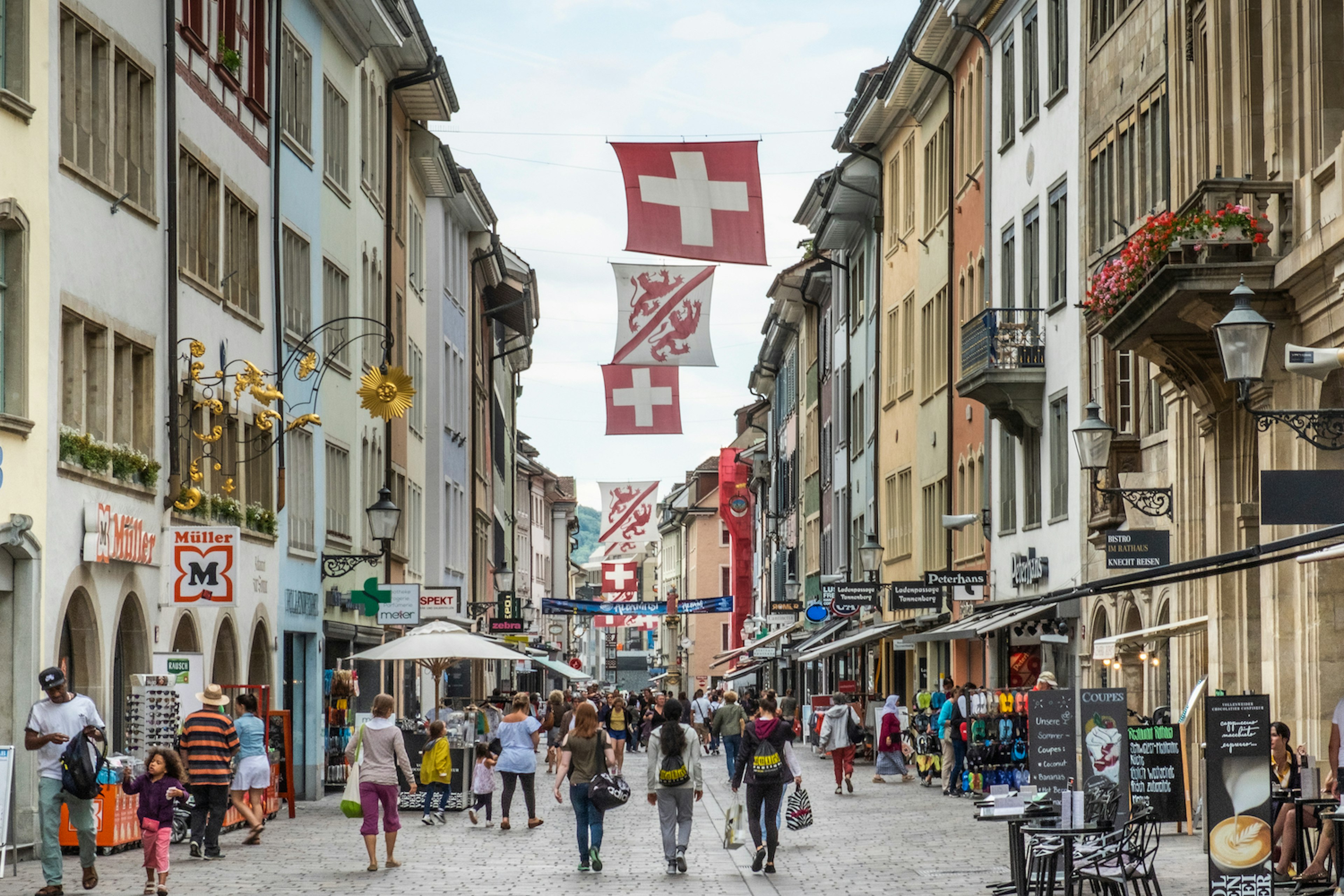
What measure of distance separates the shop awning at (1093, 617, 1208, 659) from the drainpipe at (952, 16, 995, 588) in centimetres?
980

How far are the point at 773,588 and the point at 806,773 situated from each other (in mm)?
46061

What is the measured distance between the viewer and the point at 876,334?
169 feet

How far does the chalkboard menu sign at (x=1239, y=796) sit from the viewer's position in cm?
1305

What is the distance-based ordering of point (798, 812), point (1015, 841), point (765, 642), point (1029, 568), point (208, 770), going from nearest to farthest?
point (1015, 841), point (208, 770), point (798, 812), point (1029, 568), point (765, 642)

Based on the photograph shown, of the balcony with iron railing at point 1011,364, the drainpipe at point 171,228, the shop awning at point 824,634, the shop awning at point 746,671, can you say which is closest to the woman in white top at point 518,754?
the drainpipe at point 171,228

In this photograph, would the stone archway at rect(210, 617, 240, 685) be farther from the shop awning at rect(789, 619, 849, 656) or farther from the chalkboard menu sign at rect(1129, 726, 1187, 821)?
the shop awning at rect(789, 619, 849, 656)

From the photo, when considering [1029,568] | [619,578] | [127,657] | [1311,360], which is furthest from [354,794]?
[619,578]

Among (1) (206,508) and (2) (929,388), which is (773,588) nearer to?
(2) (929,388)

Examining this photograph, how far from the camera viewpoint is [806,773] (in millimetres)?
40969

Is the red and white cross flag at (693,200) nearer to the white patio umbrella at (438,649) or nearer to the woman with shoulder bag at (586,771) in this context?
the white patio umbrella at (438,649)

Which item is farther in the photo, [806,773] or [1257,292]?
[806,773]

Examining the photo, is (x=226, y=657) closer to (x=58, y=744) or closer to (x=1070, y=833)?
(x=58, y=744)

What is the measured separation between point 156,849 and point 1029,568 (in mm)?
19189

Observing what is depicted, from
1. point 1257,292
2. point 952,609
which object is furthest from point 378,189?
point 1257,292
